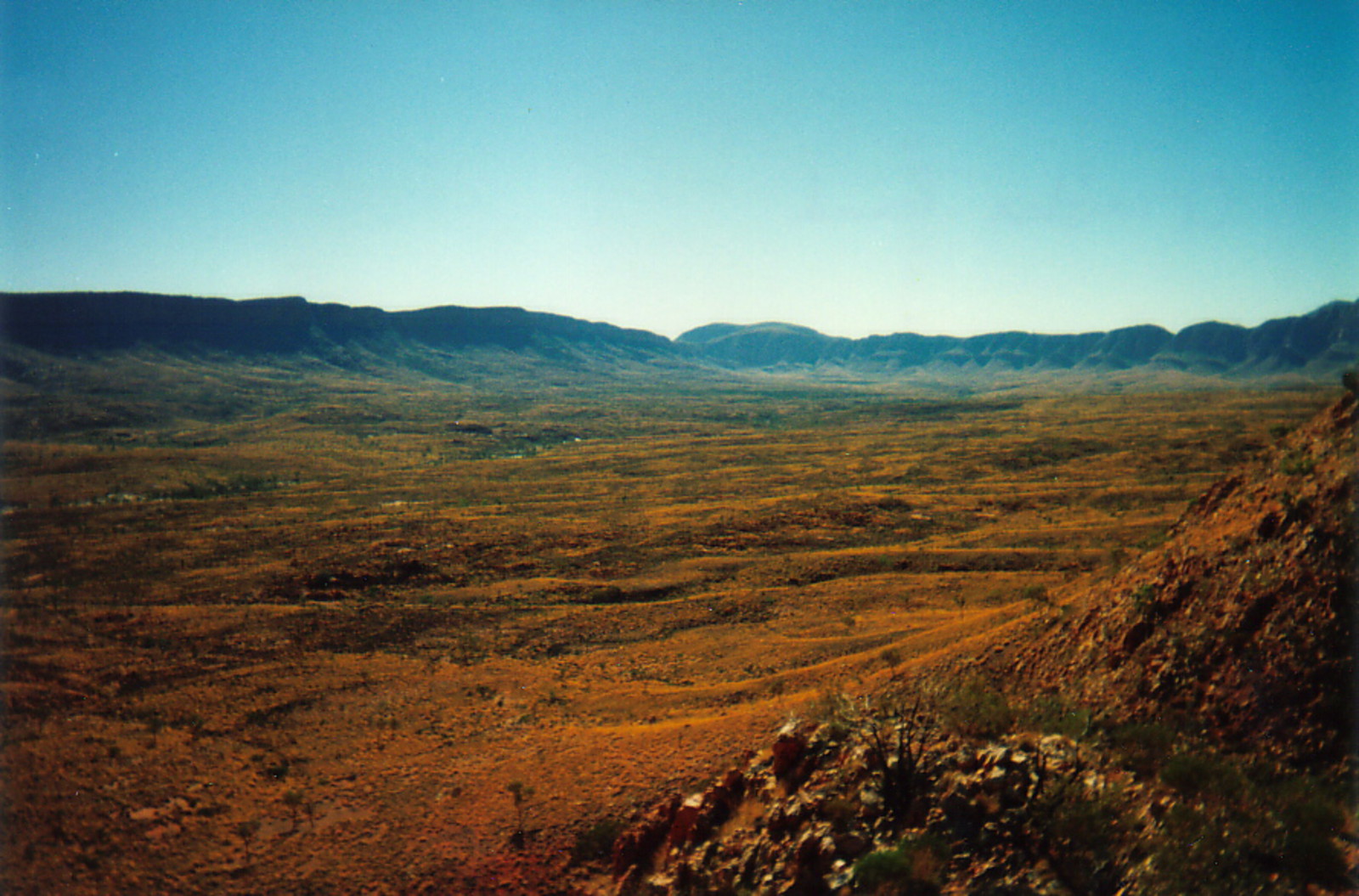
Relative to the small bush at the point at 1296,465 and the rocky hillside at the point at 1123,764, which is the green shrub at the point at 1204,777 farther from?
the small bush at the point at 1296,465

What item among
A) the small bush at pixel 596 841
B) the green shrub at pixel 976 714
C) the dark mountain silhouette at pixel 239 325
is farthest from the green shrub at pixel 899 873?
the dark mountain silhouette at pixel 239 325

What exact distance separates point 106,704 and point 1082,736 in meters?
20.9

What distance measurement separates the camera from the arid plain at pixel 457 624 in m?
10.6

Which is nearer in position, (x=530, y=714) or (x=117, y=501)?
(x=530, y=714)

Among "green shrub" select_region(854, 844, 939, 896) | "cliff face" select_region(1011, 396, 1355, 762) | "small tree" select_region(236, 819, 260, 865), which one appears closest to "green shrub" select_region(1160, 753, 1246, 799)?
"cliff face" select_region(1011, 396, 1355, 762)

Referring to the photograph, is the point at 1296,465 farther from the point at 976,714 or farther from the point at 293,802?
the point at 293,802

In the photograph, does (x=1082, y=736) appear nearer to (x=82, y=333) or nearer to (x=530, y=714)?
(x=530, y=714)

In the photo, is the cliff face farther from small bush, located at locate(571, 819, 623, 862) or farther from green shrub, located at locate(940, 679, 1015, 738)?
small bush, located at locate(571, 819, 623, 862)

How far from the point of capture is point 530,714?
582 inches

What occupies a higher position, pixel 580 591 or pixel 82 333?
pixel 82 333

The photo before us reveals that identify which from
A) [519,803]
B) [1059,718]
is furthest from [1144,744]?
[519,803]

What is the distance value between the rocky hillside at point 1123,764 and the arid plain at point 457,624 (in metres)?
1.87

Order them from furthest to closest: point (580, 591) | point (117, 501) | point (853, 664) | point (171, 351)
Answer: point (171, 351), point (117, 501), point (580, 591), point (853, 664)

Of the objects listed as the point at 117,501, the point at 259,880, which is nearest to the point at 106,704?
the point at 259,880
